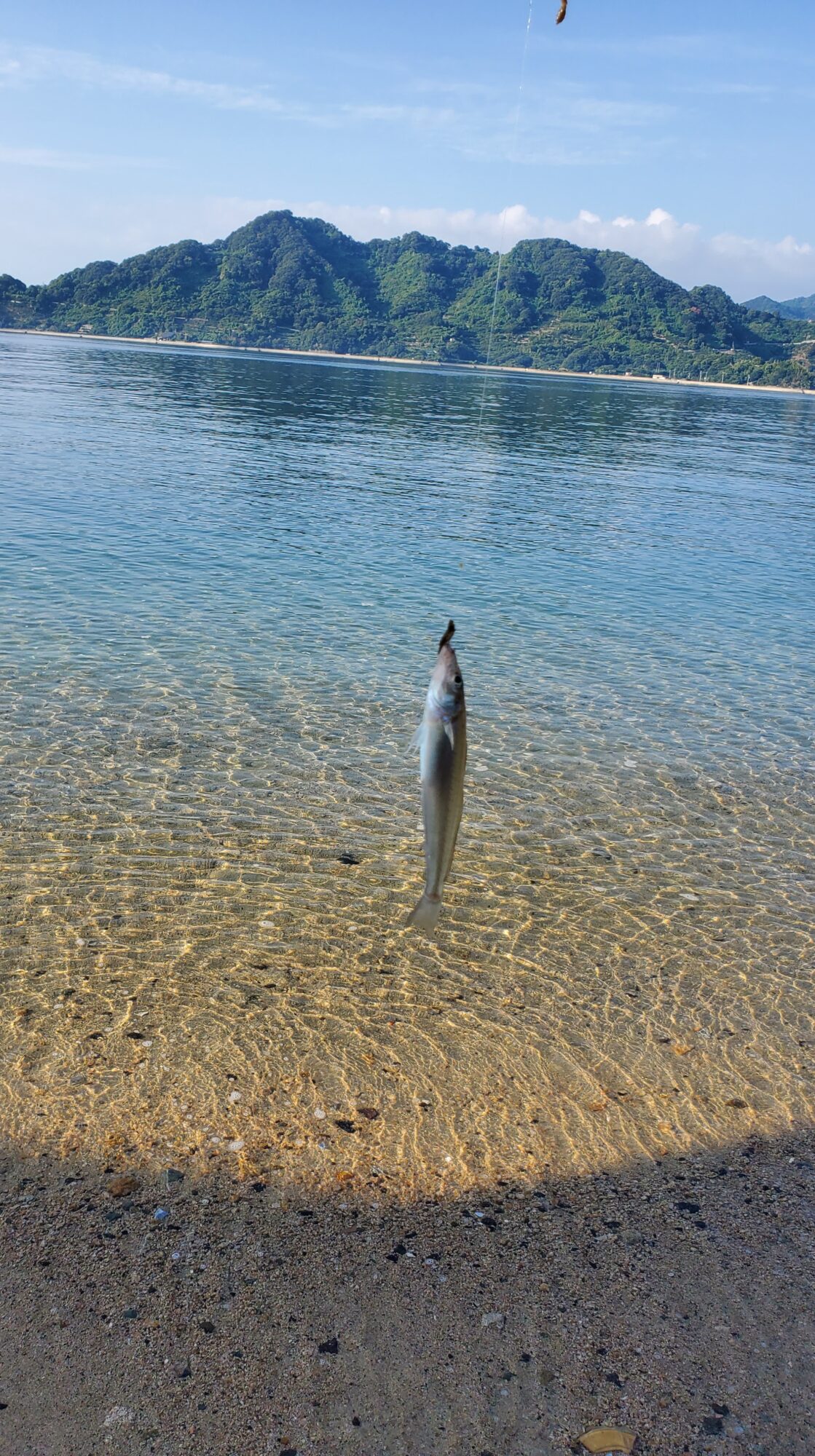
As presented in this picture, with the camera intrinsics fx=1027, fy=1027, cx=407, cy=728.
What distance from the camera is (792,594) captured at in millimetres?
26516

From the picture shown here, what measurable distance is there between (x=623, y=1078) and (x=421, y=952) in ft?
7.33

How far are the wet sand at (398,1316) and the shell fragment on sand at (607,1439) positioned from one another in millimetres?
49

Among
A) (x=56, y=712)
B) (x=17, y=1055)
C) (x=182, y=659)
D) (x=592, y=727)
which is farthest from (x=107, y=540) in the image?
(x=17, y=1055)

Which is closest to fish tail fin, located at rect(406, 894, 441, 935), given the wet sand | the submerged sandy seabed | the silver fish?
the silver fish

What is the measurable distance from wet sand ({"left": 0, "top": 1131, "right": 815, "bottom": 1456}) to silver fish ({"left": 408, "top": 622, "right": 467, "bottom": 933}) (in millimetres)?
2495

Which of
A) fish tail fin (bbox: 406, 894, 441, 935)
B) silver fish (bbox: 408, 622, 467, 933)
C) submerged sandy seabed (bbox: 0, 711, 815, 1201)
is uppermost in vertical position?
silver fish (bbox: 408, 622, 467, 933)

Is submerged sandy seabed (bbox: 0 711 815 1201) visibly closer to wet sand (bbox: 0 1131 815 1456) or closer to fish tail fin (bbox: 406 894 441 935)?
wet sand (bbox: 0 1131 815 1456)

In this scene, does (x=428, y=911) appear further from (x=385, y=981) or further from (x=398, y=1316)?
(x=385, y=981)

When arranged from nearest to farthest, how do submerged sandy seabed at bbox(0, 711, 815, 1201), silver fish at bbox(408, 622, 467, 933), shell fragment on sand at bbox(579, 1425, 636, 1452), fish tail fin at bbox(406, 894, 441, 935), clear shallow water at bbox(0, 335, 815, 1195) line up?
silver fish at bbox(408, 622, 467, 933) → fish tail fin at bbox(406, 894, 441, 935) → shell fragment on sand at bbox(579, 1425, 636, 1452) → submerged sandy seabed at bbox(0, 711, 815, 1201) → clear shallow water at bbox(0, 335, 815, 1195)

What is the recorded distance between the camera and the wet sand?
15.8 ft

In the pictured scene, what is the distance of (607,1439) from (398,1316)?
1.16 m

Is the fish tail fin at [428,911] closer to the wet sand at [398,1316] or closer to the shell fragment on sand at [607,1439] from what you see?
the wet sand at [398,1316]

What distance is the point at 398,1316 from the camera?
17.6ft

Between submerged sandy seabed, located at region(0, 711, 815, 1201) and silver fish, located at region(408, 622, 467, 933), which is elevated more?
silver fish, located at region(408, 622, 467, 933)
